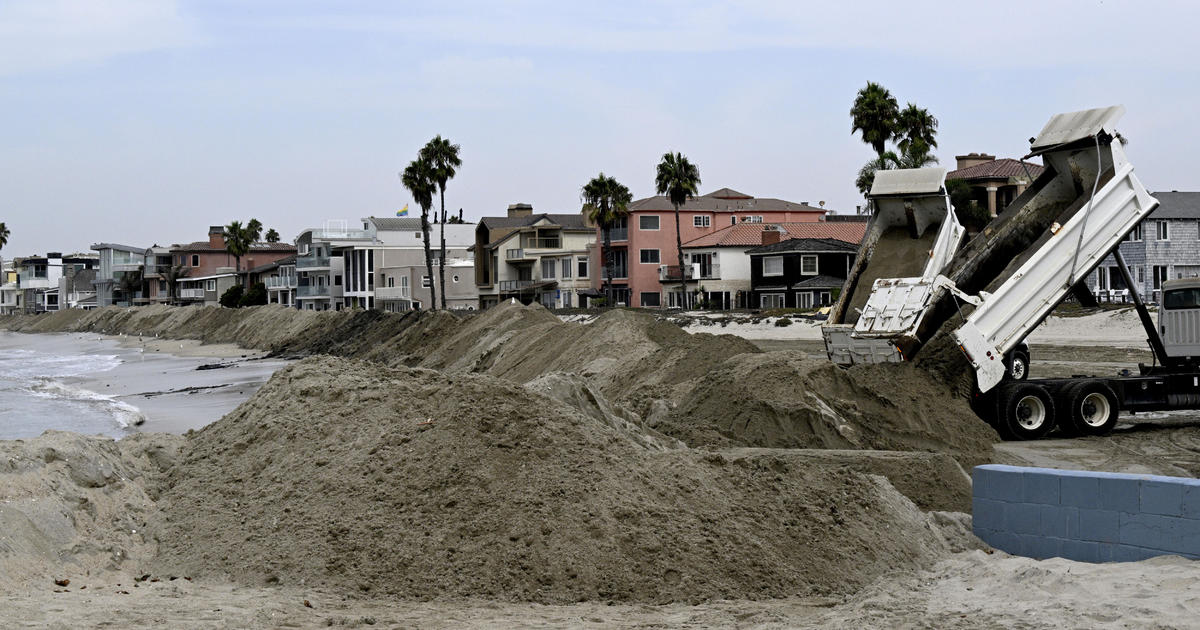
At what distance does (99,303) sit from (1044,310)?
494 ft

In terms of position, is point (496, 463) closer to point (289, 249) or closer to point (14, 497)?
point (14, 497)

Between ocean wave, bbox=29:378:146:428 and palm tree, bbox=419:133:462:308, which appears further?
palm tree, bbox=419:133:462:308

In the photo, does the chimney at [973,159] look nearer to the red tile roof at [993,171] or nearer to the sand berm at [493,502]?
the red tile roof at [993,171]

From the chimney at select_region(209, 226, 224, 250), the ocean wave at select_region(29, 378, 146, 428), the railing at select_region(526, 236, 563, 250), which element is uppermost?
the chimney at select_region(209, 226, 224, 250)

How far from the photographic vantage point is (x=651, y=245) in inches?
3022

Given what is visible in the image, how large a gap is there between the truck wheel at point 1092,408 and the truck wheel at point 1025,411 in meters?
0.43

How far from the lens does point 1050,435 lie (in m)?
18.1

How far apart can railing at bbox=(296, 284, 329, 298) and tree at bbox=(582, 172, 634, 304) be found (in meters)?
35.7

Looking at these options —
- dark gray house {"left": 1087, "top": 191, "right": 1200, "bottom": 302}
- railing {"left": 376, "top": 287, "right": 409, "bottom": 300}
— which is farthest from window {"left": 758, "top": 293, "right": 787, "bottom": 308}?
railing {"left": 376, "top": 287, "right": 409, "bottom": 300}

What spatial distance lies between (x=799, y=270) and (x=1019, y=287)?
4872 cm

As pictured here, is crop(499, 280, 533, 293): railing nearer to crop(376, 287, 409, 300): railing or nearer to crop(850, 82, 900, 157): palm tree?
crop(376, 287, 409, 300): railing

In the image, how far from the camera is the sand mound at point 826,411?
1573 cm

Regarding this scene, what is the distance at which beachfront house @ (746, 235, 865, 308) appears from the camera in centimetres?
6325

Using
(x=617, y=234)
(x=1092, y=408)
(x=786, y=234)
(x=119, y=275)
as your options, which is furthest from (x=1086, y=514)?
(x=119, y=275)
